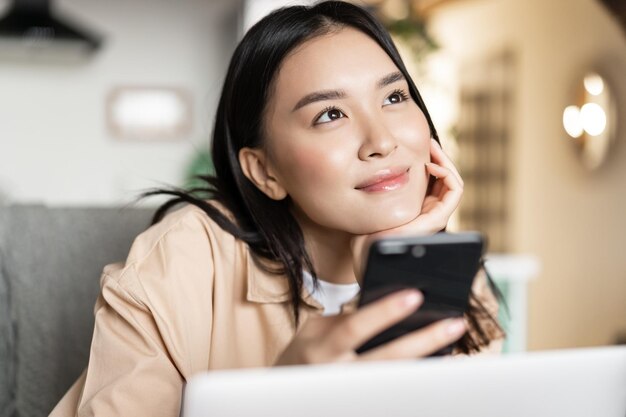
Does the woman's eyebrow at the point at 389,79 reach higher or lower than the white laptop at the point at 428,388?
higher

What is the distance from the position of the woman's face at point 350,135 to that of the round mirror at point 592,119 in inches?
118

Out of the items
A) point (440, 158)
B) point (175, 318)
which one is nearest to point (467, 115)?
point (440, 158)

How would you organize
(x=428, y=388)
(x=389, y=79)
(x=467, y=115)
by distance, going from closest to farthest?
(x=428, y=388)
(x=389, y=79)
(x=467, y=115)

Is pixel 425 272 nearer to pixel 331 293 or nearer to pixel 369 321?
pixel 369 321

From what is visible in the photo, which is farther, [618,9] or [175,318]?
[618,9]

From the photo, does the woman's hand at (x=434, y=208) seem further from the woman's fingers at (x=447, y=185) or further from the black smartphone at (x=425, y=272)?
the black smartphone at (x=425, y=272)

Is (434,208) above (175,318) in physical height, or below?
above

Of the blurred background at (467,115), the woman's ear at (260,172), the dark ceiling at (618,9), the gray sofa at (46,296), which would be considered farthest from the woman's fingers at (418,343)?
the blurred background at (467,115)

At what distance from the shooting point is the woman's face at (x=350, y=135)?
120 centimetres

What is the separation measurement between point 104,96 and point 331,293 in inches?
152

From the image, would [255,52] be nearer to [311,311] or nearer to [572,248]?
[311,311]

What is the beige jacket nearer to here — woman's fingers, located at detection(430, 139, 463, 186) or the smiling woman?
the smiling woman

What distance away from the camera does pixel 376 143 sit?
1182mm

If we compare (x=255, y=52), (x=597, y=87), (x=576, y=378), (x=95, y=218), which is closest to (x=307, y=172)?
(x=255, y=52)
